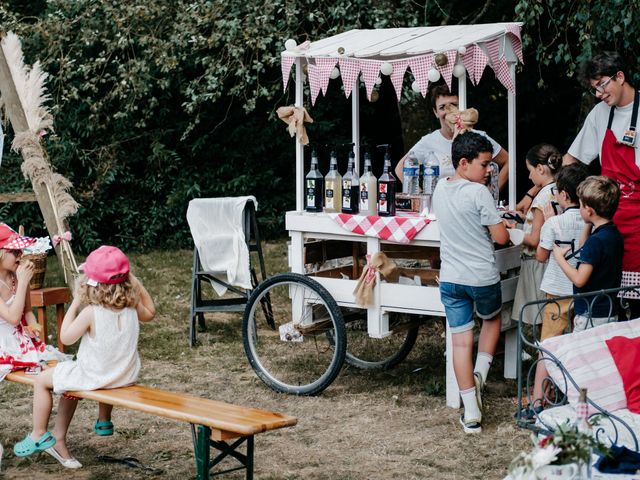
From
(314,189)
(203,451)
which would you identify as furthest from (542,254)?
(203,451)

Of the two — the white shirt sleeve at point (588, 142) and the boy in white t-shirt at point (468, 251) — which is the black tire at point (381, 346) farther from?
the white shirt sleeve at point (588, 142)

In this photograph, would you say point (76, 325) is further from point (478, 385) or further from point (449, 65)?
point (449, 65)

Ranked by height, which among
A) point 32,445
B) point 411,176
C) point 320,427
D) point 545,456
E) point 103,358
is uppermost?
point 411,176

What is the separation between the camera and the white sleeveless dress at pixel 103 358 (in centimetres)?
463

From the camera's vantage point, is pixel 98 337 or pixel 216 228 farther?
pixel 216 228

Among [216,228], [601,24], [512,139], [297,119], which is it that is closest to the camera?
[512,139]

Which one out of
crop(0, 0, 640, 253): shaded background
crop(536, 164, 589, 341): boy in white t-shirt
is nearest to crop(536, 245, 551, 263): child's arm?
crop(536, 164, 589, 341): boy in white t-shirt

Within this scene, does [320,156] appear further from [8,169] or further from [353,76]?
[353,76]

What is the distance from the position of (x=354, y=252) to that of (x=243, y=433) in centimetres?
255

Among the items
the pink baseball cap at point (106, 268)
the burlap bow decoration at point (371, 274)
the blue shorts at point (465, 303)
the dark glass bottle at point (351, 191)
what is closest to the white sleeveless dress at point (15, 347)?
the pink baseball cap at point (106, 268)

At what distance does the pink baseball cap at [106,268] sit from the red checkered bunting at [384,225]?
1643 mm

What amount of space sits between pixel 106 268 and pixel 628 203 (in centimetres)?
270

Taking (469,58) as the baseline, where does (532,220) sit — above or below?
below

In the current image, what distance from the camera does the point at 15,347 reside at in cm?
502
